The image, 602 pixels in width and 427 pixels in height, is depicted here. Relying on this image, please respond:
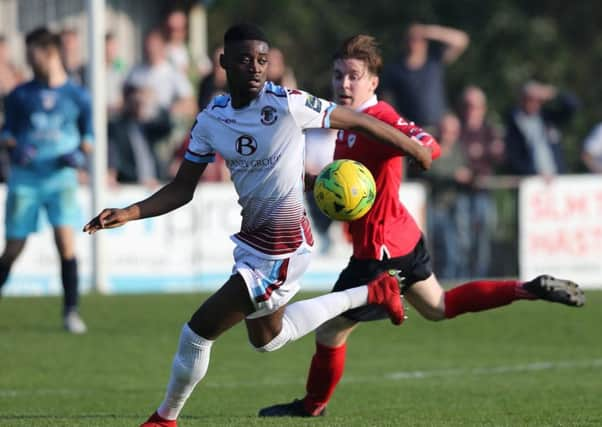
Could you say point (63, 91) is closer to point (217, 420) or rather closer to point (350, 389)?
point (350, 389)

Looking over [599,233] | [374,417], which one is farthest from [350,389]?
[599,233]

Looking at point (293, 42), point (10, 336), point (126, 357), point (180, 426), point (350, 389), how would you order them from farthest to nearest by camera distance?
point (293, 42) < point (10, 336) < point (126, 357) < point (350, 389) < point (180, 426)

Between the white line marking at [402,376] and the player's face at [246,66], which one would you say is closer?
the player's face at [246,66]

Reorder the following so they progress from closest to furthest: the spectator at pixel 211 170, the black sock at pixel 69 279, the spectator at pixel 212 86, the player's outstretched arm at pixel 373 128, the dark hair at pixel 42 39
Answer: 1. the player's outstretched arm at pixel 373 128
2. the dark hair at pixel 42 39
3. the black sock at pixel 69 279
4. the spectator at pixel 212 86
5. the spectator at pixel 211 170

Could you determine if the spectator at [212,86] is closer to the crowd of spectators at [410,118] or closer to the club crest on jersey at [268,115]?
the crowd of spectators at [410,118]

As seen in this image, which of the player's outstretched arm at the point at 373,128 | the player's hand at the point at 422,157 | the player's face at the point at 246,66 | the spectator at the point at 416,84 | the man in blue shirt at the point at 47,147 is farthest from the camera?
the spectator at the point at 416,84

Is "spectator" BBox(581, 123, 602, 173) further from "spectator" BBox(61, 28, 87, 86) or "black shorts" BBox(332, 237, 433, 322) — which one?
"black shorts" BBox(332, 237, 433, 322)

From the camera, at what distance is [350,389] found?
9.73 metres

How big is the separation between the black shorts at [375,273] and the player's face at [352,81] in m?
0.93

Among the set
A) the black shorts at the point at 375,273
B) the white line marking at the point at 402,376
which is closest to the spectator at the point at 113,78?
the white line marking at the point at 402,376

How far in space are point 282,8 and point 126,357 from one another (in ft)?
83.1

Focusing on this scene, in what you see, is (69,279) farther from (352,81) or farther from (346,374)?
(352,81)

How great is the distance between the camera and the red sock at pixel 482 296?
7.92 metres

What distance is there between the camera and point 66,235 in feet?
40.7
